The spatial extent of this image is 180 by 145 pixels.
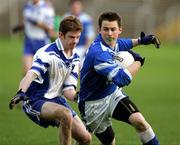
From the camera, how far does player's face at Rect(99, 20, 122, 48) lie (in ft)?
28.8

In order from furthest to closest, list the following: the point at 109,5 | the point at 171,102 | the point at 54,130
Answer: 1. the point at 109,5
2. the point at 171,102
3. the point at 54,130

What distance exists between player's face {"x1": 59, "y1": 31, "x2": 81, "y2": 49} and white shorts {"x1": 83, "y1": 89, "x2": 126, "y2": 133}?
73cm

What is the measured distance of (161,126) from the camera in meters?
12.6

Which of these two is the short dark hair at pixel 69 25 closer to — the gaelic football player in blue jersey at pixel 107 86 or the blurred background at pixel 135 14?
the gaelic football player in blue jersey at pixel 107 86

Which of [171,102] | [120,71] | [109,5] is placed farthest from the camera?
[109,5]

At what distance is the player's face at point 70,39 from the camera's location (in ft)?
29.4

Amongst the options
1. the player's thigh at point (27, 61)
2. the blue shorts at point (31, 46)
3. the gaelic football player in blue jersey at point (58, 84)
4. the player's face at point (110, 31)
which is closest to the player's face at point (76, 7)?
the blue shorts at point (31, 46)

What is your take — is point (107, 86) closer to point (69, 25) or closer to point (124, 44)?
point (124, 44)

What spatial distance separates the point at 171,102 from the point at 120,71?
799 centimetres

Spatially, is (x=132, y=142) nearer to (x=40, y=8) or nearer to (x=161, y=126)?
(x=161, y=126)

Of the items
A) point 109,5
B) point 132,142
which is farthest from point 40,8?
point 109,5

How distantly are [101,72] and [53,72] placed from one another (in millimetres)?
690

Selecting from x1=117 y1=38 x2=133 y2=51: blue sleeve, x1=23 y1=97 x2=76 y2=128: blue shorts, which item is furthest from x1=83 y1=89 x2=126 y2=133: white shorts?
x1=117 y1=38 x2=133 y2=51: blue sleeve

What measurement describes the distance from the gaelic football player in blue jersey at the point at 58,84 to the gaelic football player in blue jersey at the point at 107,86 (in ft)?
0.67
